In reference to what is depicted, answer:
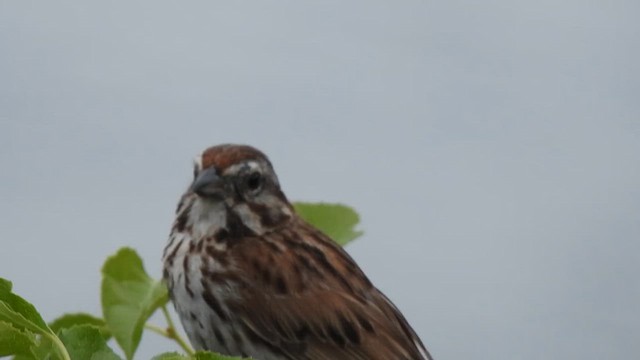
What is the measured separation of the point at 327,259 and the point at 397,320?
365mm

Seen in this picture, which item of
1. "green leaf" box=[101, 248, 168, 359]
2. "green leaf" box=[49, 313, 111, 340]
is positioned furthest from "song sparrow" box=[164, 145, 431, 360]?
"green leaf" box=[49, 313, 111, 340]

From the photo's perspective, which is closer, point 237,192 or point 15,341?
point 15,341

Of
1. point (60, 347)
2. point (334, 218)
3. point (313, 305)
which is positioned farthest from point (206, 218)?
point (60, 347)

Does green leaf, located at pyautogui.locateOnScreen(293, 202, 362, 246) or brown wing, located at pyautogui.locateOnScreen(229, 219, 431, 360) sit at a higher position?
green leaf, located at pyautogui.locateOnScreen(293, 202, 362, 246)

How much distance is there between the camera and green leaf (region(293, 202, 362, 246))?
3.74 meters

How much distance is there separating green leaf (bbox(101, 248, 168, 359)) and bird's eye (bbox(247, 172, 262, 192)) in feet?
3.38

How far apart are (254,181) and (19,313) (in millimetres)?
2141

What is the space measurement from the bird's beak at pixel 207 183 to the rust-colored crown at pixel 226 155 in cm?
3

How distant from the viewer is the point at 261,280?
4.72 m

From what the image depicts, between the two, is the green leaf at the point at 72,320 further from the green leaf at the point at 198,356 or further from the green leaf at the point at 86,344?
the green leaf at the point at 198,356

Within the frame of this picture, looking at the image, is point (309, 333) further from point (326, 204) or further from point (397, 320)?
point (326, 204)

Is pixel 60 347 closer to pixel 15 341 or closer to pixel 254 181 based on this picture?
pixel 15 341

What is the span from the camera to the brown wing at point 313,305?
458 cm

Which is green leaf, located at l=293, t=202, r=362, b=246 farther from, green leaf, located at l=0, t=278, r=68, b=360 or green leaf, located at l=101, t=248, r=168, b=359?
green leaf, located at l=0, t=278, r=68, b=360
